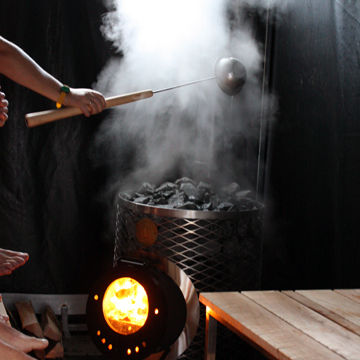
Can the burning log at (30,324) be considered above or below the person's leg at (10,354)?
below

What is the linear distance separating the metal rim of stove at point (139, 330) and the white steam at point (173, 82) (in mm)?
1085

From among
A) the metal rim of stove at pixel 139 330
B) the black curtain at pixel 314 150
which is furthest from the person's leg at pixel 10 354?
the black curtain at pixel 314 150

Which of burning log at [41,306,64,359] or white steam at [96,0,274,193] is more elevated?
white steam at [96,0,274,193]

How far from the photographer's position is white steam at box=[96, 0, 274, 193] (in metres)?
2.45

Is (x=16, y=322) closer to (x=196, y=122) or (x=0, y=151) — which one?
(x=0, y=151)

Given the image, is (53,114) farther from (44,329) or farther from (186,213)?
(44,329)

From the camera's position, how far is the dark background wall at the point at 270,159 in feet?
6.92

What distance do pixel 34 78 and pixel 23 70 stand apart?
4 centimetres

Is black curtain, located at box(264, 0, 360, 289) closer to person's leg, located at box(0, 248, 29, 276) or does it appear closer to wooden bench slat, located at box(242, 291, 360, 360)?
wooden bench slat, located at box(242, 291, 360, 360)

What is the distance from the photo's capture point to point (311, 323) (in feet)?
3.91

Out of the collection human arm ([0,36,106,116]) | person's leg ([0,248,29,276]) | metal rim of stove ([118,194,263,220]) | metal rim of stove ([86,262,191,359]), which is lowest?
metal rim of stove ([86,262,191,359])

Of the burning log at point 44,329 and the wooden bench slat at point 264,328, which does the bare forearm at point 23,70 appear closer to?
the wooden bench slat at point 264,328

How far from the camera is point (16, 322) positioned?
236cm

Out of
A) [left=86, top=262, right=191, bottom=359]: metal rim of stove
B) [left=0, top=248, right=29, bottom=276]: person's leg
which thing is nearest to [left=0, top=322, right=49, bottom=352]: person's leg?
Result: [left=0, top=248, right=29, bottom=276]: person's leg
